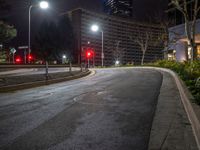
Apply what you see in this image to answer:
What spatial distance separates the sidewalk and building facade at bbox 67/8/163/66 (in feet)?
286

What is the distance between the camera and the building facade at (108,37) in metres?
110

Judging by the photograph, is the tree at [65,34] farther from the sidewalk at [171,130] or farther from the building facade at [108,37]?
the sidewalk at [171,130]

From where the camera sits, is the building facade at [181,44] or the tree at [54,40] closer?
the building facade at [181,44]

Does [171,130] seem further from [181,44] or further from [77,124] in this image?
[181,44]

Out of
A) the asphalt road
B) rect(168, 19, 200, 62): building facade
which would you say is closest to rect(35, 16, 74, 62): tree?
rect(168, 19, 200, 62): building facade

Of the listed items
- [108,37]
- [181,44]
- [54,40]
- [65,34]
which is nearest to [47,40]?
[54,40]

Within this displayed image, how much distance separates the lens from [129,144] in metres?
4.88

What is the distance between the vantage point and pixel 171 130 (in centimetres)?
581

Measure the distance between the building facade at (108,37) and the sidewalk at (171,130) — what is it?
87.3 meters

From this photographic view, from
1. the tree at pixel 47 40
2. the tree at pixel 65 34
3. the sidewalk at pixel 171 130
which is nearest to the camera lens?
the sidewalk at pixel 171 130

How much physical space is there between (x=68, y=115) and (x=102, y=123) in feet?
3.95

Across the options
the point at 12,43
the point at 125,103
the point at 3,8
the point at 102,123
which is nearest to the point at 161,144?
the point at 102,123

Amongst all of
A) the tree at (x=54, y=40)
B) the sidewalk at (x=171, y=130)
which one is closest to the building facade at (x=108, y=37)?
the tree at (x=54, y=40)

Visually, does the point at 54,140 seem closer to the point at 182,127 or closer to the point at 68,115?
the point at 68,115
